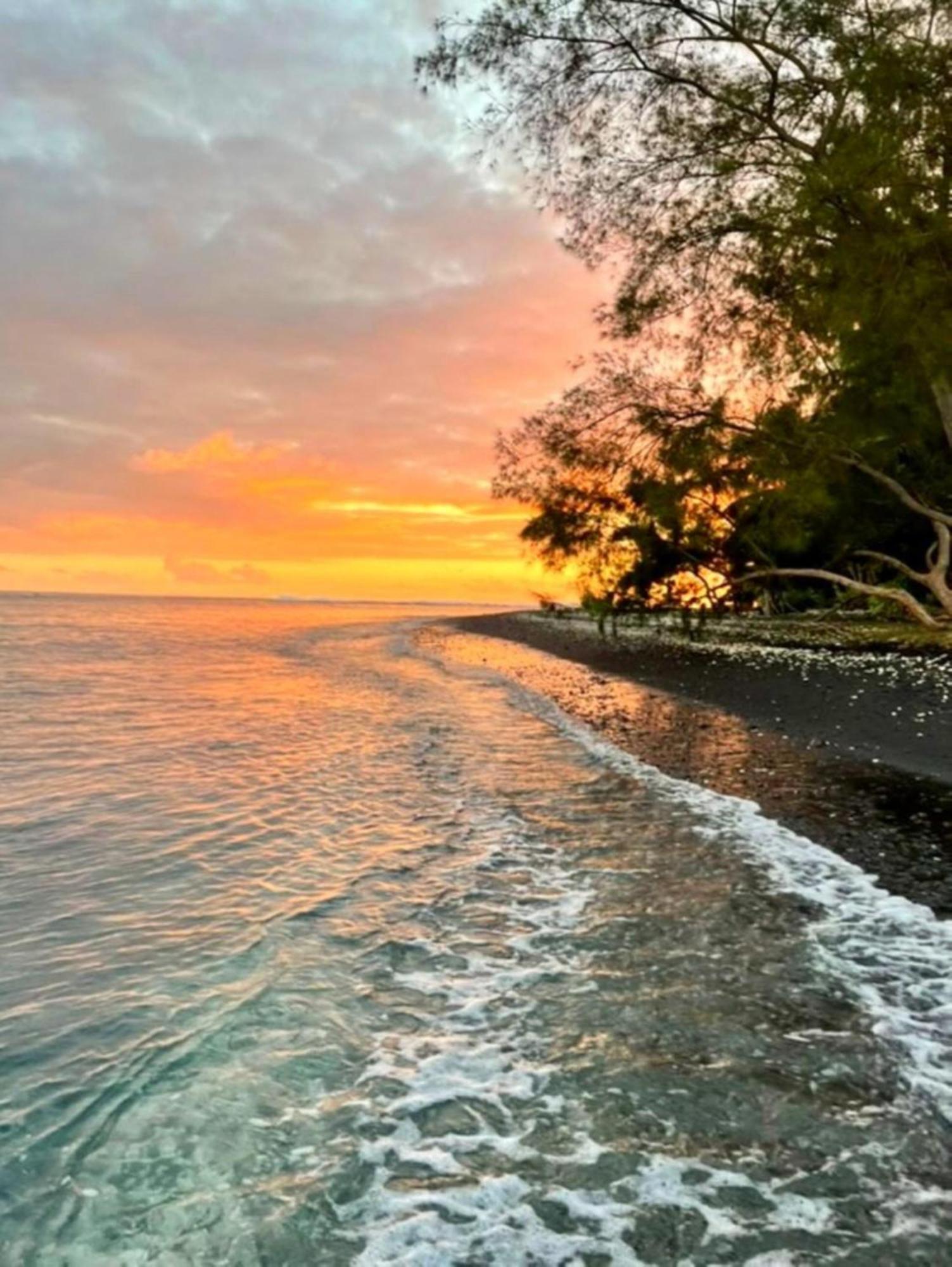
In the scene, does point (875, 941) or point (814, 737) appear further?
point (814, 737)

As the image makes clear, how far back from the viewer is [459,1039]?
4852 millimetres

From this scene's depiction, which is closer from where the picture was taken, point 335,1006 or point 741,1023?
point 741,1023

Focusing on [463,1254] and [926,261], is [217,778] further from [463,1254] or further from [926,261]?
[926,261]

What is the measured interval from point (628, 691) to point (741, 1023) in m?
19.5

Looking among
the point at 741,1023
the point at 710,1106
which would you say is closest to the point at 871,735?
the point at 741,1023

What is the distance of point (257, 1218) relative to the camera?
337 centimetres

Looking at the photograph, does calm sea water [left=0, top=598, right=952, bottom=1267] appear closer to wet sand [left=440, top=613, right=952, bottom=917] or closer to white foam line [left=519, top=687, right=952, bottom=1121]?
white foam line [left=519, top=687, right=952, bottom=1121]

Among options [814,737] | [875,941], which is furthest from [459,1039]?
[814,737]

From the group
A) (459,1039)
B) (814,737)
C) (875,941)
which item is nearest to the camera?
(459,1039)

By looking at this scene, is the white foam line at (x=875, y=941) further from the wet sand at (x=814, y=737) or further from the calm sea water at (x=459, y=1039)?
the wet sand at (x=814, y=737)

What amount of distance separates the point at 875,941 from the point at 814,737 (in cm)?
967

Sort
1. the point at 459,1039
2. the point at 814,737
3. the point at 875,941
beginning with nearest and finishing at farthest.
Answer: the point at 459,1039 < the point at 875,941 < the point at 814,737

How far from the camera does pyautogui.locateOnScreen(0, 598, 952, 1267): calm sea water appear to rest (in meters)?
3.33

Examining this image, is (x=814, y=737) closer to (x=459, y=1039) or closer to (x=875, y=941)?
(x=875, y=941)
